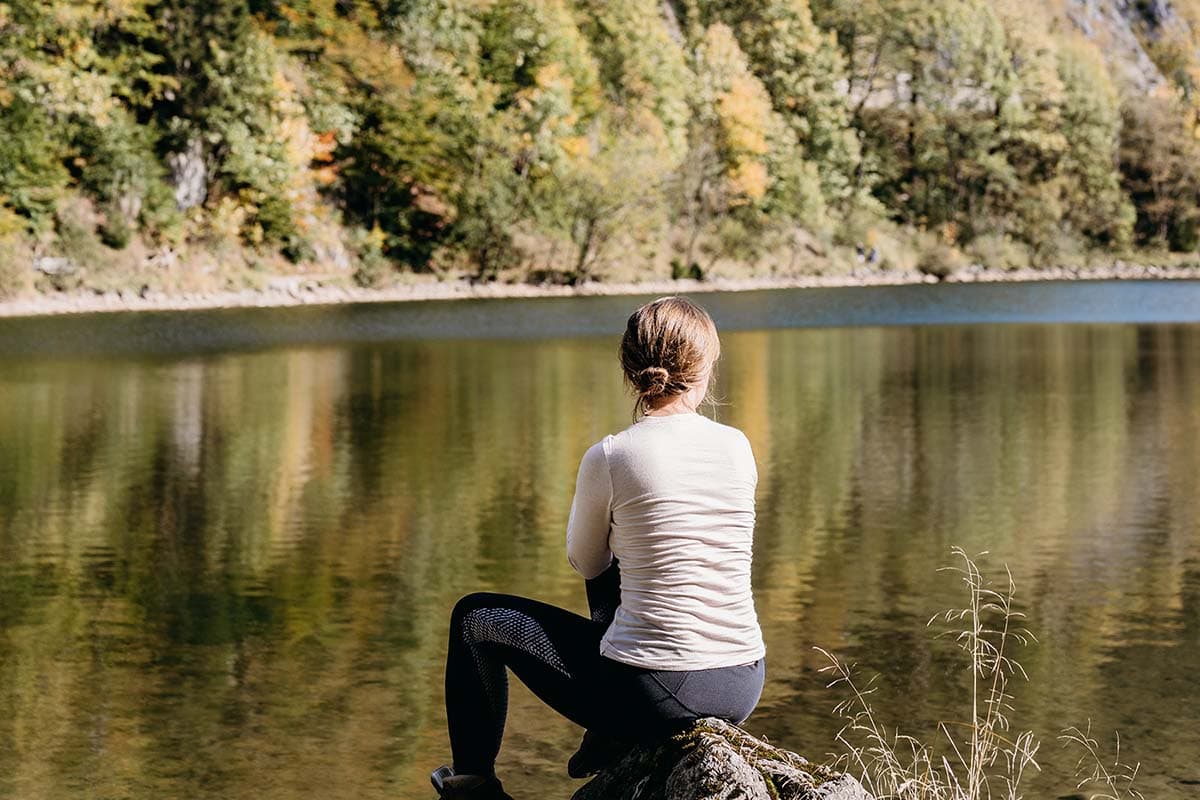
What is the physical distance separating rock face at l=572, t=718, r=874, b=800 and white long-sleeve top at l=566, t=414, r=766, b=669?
9.0 inches

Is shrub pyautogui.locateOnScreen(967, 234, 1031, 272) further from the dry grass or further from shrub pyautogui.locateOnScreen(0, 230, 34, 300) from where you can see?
the dry grass

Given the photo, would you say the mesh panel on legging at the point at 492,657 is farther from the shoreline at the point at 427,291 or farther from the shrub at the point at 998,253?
the shrub at the point at 998,253

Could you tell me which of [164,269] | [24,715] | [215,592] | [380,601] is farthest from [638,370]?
[164,269]

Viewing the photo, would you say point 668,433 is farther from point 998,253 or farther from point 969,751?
point 998,253

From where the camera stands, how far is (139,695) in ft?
27.1

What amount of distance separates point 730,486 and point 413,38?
64.9 m

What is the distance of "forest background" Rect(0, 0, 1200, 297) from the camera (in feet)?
177

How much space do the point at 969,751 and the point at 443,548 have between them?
18.9 feet

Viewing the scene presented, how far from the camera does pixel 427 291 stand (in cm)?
5997

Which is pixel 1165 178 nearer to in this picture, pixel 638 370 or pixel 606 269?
pixel 606 269

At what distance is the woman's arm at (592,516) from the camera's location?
4484 millimetres

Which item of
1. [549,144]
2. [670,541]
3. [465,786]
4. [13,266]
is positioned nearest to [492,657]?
[465,786]

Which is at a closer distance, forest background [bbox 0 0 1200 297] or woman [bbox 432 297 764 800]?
woman [bbox 432 297 764 800]

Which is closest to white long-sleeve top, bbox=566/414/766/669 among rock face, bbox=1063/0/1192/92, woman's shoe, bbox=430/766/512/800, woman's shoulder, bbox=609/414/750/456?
woman's shoulder, bbox=609/414/750/456
